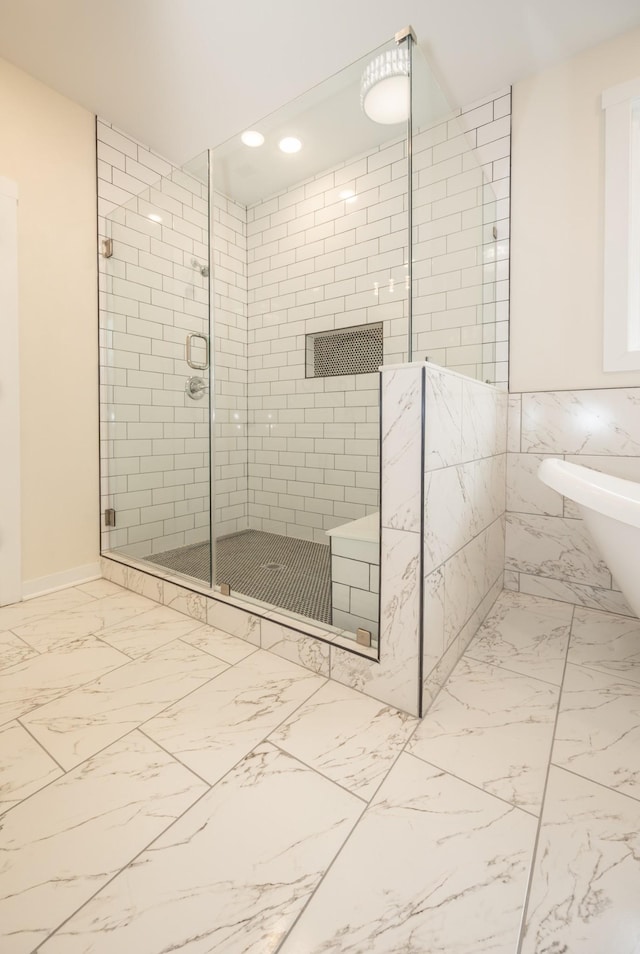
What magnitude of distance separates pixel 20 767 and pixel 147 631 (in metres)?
0.72

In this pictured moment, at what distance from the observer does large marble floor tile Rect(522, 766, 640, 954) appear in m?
0.66

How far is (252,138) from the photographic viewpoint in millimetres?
1919

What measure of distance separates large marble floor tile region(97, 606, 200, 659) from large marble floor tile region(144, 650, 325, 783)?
0.38 meters

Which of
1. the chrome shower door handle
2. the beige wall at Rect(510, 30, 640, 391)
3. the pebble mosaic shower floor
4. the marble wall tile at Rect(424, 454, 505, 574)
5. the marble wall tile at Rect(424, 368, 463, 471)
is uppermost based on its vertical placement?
the beige wall at Rect(510, 30, 640, 391)

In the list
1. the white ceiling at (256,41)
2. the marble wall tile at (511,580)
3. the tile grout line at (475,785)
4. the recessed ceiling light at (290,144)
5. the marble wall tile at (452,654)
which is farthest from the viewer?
the marble wall tile at (511,580)

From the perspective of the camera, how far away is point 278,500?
2189 mm

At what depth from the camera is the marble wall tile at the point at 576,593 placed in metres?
1.87

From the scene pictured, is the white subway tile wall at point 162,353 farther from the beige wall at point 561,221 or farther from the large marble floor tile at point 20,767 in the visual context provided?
the beige wall at point 561,221

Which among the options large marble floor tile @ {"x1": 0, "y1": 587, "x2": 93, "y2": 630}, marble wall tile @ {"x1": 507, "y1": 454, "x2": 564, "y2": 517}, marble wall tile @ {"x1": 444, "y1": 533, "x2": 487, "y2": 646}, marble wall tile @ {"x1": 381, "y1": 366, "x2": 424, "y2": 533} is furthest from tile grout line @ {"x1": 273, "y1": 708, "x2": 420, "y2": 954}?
large marble floor tile @ {"x1": 0, "y1": 587, "x2": 93, "y2": 630}

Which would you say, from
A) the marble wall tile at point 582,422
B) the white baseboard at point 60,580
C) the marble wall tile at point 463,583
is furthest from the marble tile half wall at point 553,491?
the white baseboard at point 60,580

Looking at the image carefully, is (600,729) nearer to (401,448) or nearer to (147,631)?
(401,448)

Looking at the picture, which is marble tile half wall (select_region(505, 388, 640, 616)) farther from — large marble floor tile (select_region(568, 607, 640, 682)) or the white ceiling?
the white ceiling

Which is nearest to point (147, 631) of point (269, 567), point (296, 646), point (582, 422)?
point (269, 567)

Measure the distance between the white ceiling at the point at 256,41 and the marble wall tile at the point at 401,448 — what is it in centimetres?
175
